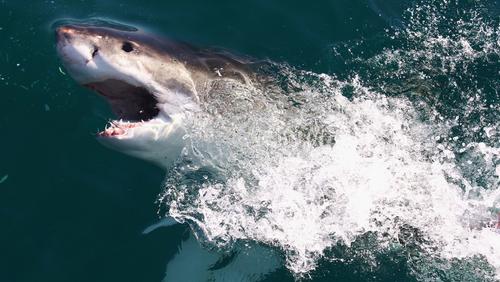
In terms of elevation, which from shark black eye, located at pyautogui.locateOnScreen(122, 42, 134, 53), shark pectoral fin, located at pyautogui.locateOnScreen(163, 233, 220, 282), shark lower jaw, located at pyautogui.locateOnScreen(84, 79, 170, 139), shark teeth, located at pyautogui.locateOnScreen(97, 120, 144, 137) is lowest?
shark pectoral fin, located at pyautogui.locateOnScreen(163, 233, 220, 282)

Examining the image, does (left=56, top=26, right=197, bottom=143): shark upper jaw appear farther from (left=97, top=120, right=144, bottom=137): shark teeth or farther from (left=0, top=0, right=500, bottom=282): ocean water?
(left=0, top=0, right=500, bottom=282): ocean water

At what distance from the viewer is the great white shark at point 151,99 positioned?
369 cm

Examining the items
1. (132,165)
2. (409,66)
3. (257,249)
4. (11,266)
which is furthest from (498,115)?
(11,266)

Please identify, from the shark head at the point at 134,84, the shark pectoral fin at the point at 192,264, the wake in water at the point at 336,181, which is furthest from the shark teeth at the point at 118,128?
the shark pectoral fin at the point at 192,264

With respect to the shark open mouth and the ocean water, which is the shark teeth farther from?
the ocean water

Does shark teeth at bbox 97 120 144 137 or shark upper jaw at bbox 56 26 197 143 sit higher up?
shark upper jaw at bbox 56 26 197 143

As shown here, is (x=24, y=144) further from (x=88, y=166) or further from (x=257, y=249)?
(x=257, y=249)

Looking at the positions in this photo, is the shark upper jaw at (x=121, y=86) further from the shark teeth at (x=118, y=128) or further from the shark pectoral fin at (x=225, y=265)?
the shark pectoral fin at (x=225, y=265)

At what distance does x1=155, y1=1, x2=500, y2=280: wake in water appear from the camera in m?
3.80

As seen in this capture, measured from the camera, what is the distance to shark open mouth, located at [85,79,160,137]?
3826 mm

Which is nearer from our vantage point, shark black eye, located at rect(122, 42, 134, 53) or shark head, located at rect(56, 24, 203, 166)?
shark head, located at rect(56, 24, 203, 166)

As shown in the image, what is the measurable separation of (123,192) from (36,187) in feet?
1.78

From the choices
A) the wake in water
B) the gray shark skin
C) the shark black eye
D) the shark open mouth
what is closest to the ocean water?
the wake in water

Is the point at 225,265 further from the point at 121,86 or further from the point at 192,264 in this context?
the point at 121,86
